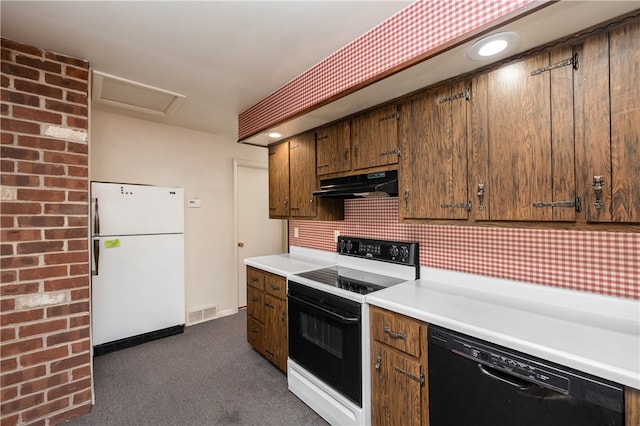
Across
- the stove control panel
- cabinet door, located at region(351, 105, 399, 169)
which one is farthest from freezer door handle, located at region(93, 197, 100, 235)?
cabinet door, located at region(351, 105, 399, 169)

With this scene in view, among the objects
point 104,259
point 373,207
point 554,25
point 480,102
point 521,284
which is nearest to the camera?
point 554,25

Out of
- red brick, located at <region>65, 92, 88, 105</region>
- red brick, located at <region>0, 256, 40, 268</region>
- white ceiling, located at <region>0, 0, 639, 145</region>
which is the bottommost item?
red brick, located at <region>0, 256, 40, 268</region>

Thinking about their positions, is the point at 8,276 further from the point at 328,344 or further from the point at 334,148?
the point at 334,148

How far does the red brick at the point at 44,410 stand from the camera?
5.86ft

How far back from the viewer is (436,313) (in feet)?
4.47

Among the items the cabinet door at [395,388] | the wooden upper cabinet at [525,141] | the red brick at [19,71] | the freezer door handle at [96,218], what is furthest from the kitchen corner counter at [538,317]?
the freezer door handle at [96,218]

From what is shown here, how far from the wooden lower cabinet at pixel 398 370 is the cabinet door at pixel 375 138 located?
1016 millimetres

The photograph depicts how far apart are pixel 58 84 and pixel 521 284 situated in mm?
3197

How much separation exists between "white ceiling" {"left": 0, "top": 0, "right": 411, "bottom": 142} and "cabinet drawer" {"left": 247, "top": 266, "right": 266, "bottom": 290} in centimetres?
169

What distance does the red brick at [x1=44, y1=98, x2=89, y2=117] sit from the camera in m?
1.85

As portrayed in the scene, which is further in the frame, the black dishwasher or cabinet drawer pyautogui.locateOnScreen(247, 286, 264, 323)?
cabinet drawer pyautogui.locateOnScreen(247, 286, 264, 323)

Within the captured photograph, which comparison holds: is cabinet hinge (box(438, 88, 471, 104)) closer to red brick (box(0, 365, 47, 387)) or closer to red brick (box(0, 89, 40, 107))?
red brick (box(0, 89, 40, 107))

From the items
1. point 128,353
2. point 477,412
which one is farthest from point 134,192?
point 477,412

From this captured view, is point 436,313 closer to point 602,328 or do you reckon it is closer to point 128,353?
point 602,328
